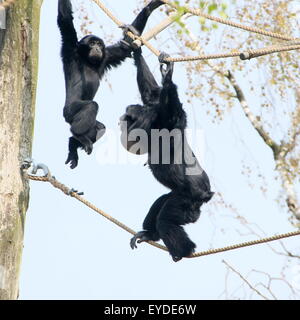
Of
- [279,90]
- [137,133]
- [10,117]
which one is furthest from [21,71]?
[279,90]

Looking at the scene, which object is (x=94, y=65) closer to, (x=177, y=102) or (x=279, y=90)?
(x=177, y=102)

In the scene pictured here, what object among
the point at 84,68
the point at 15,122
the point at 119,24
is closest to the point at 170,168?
Answer: the point at 119,24

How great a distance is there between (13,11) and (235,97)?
733cm

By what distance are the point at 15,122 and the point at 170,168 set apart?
1892mm

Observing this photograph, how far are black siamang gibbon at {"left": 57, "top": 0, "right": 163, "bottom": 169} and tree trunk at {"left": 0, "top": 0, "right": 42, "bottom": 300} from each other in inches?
57.2

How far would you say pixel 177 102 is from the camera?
6711 millimetres

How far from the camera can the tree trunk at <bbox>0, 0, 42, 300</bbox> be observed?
17.9 ft

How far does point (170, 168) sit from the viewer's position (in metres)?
6.83

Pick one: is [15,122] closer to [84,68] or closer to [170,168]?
[170,168]

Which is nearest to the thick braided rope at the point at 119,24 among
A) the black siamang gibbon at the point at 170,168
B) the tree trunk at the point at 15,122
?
the black siamang gibbon at the point at 170,168

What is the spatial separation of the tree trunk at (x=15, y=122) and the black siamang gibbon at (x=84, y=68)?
1454 mm

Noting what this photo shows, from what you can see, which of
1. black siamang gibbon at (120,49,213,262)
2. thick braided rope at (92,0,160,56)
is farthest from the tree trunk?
black siamang gibbon at (120,49,213,262)
